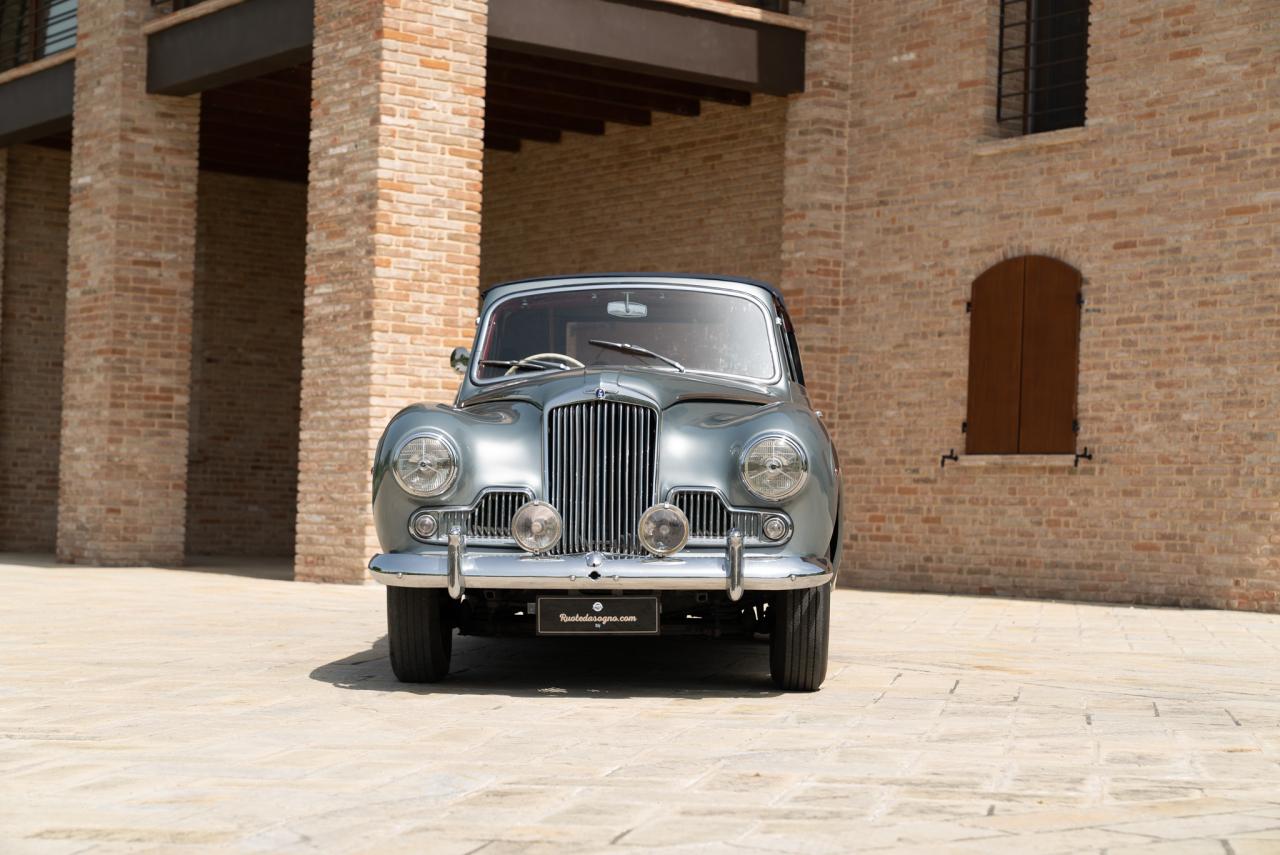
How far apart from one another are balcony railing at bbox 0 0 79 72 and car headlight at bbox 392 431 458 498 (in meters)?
12.0

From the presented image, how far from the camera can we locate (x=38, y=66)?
15961mm

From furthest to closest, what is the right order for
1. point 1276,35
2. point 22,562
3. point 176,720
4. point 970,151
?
point 22,562, point 970,151, point 1276,35, point 176,720

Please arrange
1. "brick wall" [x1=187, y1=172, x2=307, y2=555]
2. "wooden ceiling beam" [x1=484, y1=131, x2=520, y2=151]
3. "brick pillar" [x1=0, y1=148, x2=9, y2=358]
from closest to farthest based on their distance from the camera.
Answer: "wooden ceiling beam" [x1=484, y1=131, x2=520, y2=151] → "brick pillar" [x1=0, y1=148, x2=9, y2=358] → "brick wall" [x1=187, y1=172, x2=307, y2=555]

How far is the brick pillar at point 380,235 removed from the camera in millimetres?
11734

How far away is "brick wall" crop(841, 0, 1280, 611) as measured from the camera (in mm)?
11406

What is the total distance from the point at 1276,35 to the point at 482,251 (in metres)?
9.02

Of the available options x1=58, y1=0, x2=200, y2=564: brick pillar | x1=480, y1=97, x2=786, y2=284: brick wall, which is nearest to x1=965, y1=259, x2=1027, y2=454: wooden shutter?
x1=480, y1=97, x2=786, y2=284: brick wall

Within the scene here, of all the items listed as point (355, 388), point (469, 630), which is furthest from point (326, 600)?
point (469, 630)

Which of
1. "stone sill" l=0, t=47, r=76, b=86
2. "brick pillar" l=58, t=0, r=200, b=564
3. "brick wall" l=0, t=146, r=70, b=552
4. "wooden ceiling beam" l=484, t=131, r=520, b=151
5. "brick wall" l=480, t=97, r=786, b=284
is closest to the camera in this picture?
"brick pillar" l=58, t=0, r=200, b=564

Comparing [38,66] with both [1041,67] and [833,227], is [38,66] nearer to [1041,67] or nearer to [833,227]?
[833,227]

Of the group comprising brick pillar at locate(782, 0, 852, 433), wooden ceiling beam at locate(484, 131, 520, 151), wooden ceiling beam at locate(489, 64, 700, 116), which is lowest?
brick pillar at locate(782, 0, 852, 433)

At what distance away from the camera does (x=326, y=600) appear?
10352 mm

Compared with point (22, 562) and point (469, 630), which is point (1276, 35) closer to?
point (469, 630)

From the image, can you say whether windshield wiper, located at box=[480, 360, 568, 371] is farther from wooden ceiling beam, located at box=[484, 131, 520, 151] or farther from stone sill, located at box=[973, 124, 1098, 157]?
wooden ceiling beam, located at box=[484, 131, 520, 151]
